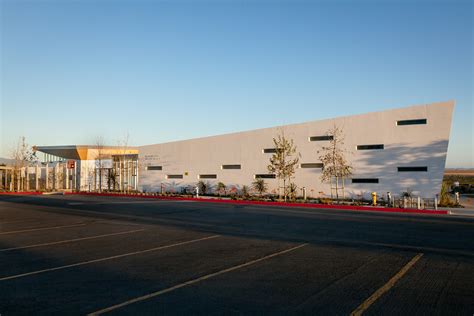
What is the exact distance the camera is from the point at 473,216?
19422 millimetres

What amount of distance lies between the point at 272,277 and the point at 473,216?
651 inches

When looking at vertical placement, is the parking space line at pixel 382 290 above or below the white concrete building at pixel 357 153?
below

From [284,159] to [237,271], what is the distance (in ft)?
Answer: 81.4

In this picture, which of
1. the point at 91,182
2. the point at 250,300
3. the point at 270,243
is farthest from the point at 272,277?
the point at 91,182

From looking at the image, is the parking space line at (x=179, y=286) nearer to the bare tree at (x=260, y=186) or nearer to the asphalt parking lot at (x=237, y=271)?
the asphalt parking lot at (x=237, y=271)

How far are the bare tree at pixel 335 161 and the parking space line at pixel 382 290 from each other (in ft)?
70.5

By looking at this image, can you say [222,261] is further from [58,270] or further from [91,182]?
[91,182]

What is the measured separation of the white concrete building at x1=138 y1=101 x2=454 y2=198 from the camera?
2709 centimetres

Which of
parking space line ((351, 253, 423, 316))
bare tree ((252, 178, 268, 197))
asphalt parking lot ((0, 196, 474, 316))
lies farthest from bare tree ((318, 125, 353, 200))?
parking space line ((351, 253, 423, 316))

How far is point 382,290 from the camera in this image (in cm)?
629

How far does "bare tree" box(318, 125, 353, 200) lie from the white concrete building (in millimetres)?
437

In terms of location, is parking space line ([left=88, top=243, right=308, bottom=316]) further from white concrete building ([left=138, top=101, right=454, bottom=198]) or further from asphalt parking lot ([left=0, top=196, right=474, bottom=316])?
white concrete building ([left=138, top=101, right=454, bottom=198])

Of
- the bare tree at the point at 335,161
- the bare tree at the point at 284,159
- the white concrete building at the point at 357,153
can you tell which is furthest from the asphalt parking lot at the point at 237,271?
the bare tree at the point at 284,159

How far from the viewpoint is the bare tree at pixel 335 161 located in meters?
29.7
